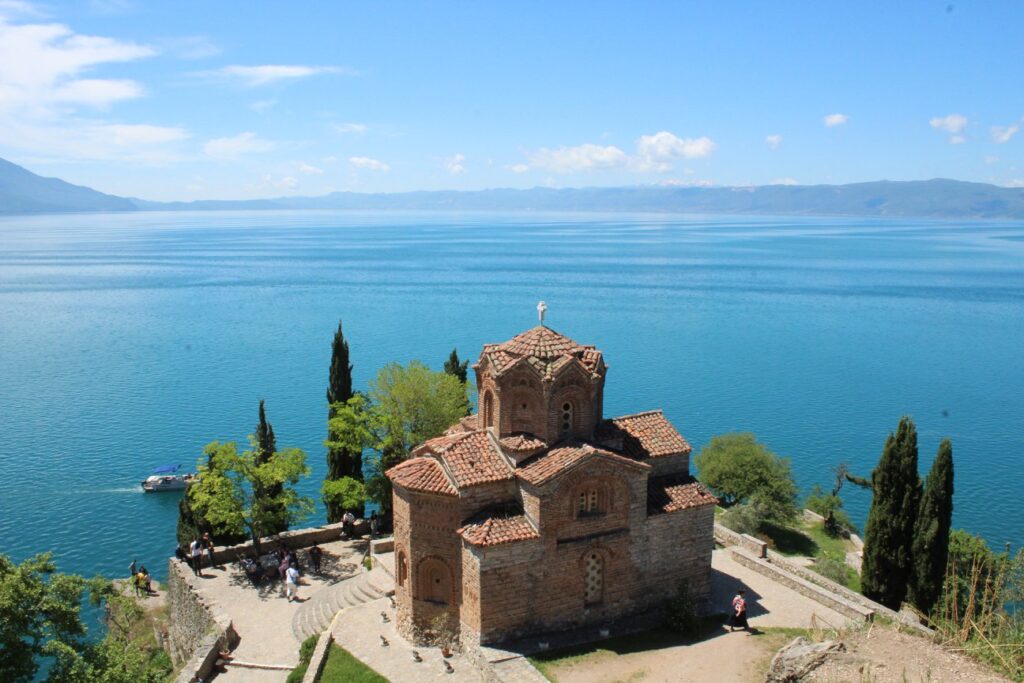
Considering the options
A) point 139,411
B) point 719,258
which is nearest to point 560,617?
point 139,411

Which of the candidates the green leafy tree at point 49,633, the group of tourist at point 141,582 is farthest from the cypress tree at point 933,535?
the group of tourist at point 141,582

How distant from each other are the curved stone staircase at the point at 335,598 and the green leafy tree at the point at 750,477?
18785 mm

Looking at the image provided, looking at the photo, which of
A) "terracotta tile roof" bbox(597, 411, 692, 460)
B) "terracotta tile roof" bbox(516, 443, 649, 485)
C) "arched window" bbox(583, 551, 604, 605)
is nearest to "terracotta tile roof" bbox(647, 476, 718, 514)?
"terracotta tile roof" bbox(597, 411, 692, 460)

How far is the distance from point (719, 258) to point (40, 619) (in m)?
173

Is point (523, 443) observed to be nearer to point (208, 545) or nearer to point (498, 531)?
point (498, 531)

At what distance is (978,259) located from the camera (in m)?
177

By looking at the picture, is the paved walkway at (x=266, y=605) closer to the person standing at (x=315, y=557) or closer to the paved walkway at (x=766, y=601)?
the person standing at (x=315, y=557)

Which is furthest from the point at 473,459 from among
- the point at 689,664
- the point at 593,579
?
the point at 689,664

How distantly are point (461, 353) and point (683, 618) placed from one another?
5304cm

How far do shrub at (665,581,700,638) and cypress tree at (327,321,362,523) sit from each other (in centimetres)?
1671

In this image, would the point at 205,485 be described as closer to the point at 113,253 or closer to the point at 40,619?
the point at 40,619

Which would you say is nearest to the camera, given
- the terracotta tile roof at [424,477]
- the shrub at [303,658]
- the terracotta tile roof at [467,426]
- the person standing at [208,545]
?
the shrub at [303,658]

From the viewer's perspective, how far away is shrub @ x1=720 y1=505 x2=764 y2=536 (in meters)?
33.5

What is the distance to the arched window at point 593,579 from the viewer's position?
71.4 ft
